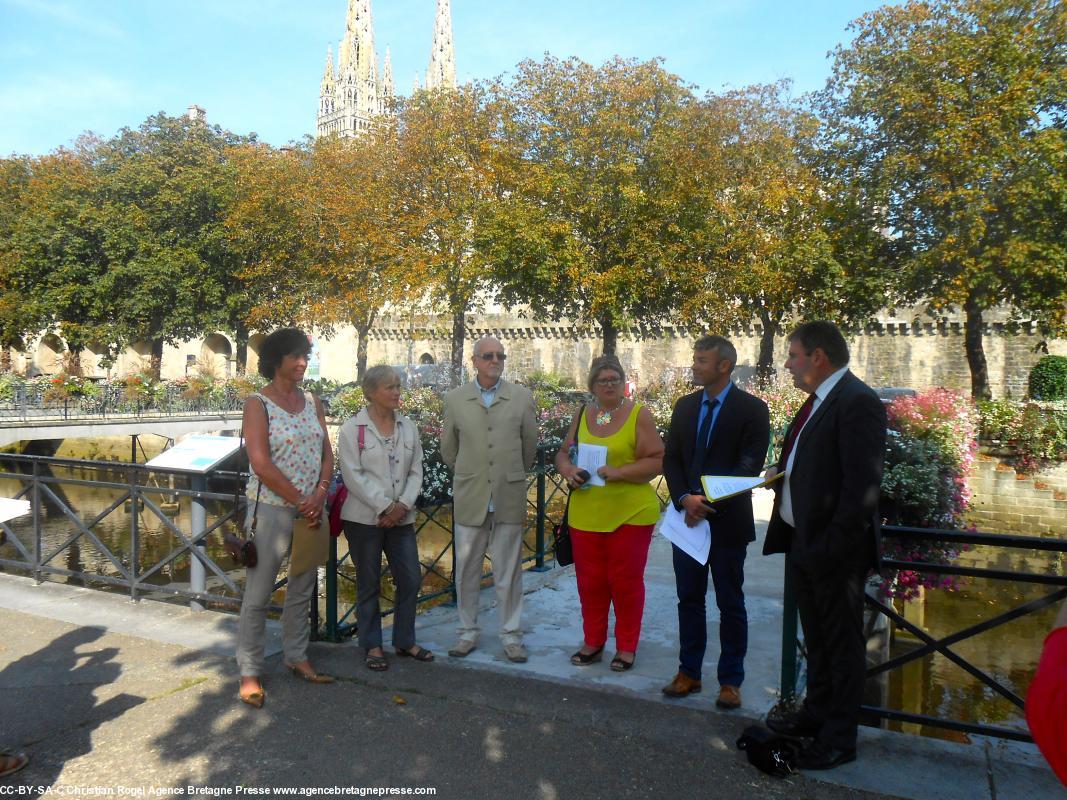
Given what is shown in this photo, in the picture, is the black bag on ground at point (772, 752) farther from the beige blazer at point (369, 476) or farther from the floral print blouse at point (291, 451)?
the floral print blouse at point (291, 451)

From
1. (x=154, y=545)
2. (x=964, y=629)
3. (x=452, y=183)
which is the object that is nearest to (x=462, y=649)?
(x=964, y=629)

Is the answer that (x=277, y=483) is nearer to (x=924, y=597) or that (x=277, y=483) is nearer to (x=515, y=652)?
(x=515, y=652)

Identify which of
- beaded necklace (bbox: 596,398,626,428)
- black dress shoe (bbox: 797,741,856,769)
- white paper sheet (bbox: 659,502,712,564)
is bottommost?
black dress shoe (bbox: 797,741,856,769)

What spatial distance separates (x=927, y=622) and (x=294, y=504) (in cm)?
1031

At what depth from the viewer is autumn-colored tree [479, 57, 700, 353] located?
24.6m

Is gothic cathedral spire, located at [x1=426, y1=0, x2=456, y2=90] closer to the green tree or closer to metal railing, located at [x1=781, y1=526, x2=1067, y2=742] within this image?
the green tree

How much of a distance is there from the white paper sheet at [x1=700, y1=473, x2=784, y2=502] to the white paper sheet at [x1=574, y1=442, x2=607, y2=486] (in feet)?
2.48

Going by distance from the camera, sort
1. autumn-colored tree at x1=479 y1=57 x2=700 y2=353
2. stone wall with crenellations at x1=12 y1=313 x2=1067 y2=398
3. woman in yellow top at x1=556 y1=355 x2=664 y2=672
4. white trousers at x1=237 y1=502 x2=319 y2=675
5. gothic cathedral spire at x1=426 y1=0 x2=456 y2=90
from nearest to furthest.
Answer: white trousers at x1=237 y1=502 x2=319 y2=675 → woman in yellow top at x1=556 y1=355 x2=664 y2=672 → autumn-colored tree at x1=479 y1=57 x2=700 y2=353 → stone wall with crenellations at x1=12 y1=313 x2=1067 y2=398 → gothic cathedral spire at x1=426 y1=0 x2=456 y2=90

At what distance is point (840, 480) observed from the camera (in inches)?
124

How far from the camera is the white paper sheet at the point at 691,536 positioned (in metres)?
3.74

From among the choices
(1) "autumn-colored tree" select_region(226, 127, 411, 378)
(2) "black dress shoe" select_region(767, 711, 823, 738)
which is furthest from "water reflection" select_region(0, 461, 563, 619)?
(1) "autumn-colored tree" select_region(226, 127, 411, 378)

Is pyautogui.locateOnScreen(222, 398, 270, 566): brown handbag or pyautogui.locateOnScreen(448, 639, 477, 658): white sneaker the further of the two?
pyautogui.locateOnScreen(448, 639, 477, 658): white sneaker

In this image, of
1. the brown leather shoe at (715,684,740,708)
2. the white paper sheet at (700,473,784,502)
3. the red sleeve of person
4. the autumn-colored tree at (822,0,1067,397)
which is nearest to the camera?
the red sleeve of person

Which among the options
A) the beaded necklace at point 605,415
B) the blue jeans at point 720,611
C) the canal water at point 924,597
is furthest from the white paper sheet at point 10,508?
the blue jeans at point 720,611
